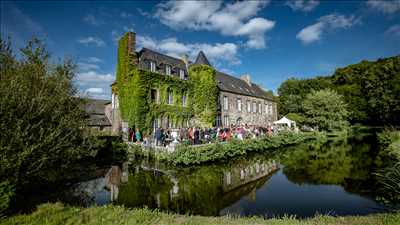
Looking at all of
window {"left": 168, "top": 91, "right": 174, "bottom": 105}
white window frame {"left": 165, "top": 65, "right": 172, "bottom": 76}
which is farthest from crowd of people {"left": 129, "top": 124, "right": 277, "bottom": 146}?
white window frame {"left": 165, "top": 65, "right": 172, "bottom": 76}

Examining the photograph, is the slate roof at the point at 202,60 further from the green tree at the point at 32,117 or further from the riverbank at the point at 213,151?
the green tree at the point at 32,117

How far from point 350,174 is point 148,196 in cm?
918

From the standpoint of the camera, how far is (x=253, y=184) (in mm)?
9234

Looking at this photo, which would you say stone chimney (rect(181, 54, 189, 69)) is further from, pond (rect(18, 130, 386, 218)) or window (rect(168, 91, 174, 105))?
pond (rect(18, 130, 386, 218))

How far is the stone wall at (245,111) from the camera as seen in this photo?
25680 millimetres

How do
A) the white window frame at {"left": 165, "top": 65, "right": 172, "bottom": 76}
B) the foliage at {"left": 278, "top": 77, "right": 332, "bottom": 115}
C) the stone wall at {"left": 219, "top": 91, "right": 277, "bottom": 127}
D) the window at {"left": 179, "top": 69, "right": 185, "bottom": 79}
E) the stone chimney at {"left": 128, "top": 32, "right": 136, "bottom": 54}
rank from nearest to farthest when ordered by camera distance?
1. the stone chimney at {"left": 128, "top": 32, "right": 136, "bottom": 54}
2. the white window frame at {"left": 165, "top": 65, "right": 172, "bottom": 76}
3. the window at {"left": 179, "top": 69, "right": 185, "bottom": 79}
4. the stone wall at {"left": 219, "top": 91, "right": 277, "bottom": 127}
5. the foliage at {"left": 278, "top": 77, "right": 332, "bottom": 115}

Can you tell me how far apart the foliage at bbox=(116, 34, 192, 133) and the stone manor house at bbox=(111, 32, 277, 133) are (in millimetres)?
266

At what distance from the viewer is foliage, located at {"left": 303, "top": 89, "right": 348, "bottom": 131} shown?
106ft

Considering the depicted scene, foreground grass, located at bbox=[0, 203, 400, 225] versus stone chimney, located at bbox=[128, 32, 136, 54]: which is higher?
stone chimney, located at bbox=[128, 32, 136, 54]

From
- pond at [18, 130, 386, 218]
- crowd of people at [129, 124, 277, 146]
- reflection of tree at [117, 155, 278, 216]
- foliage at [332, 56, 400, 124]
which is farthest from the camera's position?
foliage at [332, 56, 400, 124]

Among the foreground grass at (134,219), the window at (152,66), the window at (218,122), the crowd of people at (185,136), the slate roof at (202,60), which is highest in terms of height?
the slate roof at (202,60)

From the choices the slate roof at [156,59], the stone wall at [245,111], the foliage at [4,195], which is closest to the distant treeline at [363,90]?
the stone wall at [245,111]

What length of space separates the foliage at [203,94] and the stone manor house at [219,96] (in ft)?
3.23

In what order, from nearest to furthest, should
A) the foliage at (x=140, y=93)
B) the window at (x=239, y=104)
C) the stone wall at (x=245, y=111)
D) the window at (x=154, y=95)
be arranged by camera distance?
the foliage at (x=140, y=93), the window at (x=154, y=95), the stone wall at (x=245, y=111), the window at (x=239, y=104)
